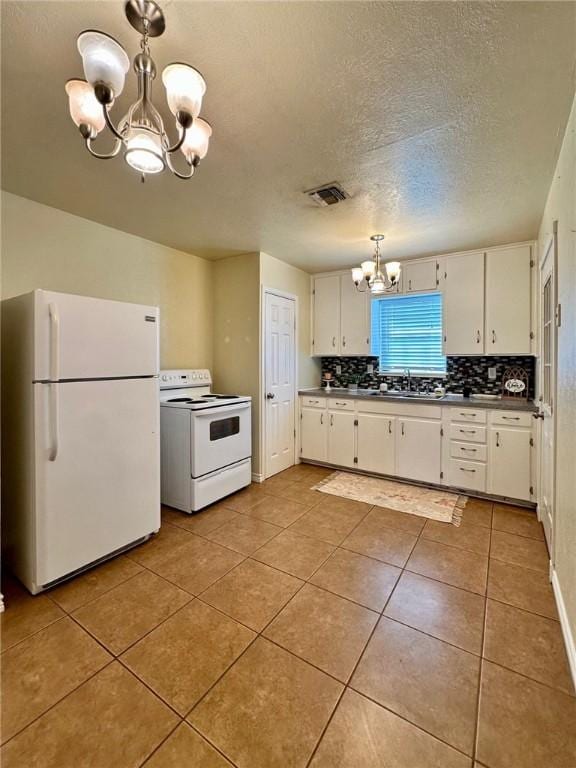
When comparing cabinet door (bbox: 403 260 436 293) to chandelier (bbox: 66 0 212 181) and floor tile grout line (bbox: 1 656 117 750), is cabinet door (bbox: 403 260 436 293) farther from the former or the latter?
floor tile grout line (bbox: 1 656 117 750)

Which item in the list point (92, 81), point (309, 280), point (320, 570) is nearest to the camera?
point (92, 81)

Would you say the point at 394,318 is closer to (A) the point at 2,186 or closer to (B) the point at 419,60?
(B) the point at 419,60

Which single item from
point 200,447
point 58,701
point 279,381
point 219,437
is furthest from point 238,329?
point 58,701

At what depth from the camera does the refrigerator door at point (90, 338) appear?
185 centimetres

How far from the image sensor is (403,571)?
2139 mm

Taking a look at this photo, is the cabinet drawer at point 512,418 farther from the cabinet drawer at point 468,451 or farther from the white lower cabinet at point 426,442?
the cabinet drawer at point 468,451

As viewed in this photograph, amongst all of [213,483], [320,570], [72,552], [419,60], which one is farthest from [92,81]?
[213,483]

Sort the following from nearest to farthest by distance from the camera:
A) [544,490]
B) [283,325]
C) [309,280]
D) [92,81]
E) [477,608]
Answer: [92,81], [477,608], [544,490], [283,325], [309,280]

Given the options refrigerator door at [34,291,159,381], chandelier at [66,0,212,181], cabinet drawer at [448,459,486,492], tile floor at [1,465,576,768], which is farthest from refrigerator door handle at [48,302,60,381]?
cabinet drawer at [448,459,486,492]

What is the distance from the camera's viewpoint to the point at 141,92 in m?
1.19

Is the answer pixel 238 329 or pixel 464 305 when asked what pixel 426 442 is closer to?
pixel 464 305

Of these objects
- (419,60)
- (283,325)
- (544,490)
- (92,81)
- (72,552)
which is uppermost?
(419,60)

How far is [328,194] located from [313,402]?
2.44 meters

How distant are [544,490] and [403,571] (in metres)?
1.29
